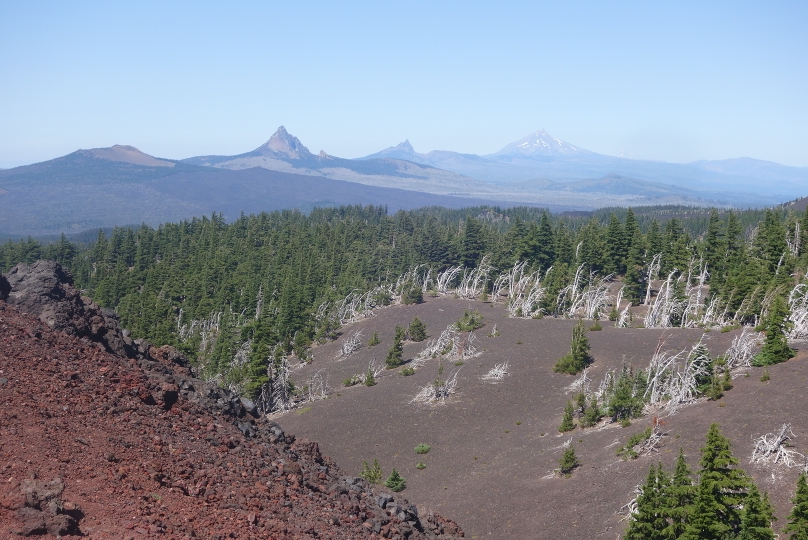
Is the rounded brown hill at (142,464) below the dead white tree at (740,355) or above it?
above

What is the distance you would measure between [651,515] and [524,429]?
45.2ft

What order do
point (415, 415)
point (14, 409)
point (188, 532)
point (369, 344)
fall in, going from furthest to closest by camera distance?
point (369, 344) < point (415, 415) < point (14, 409) < point (188, 532)

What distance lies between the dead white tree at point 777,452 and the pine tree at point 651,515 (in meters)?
5.32

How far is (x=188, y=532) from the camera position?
373 inches

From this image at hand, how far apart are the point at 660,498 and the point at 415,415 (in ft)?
59.8

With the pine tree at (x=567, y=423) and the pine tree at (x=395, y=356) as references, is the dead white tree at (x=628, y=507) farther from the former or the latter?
the pine tree at (x=395, y=356)

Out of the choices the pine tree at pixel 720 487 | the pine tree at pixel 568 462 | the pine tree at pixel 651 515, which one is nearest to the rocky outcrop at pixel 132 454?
the pine tree at pixel 651 515

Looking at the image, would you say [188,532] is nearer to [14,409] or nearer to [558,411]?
[14,409]

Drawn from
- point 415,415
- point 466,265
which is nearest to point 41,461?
point 415,415

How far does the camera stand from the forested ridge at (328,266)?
46.3m

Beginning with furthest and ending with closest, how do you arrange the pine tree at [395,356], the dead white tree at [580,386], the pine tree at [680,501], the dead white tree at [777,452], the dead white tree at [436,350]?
the pine tree at [395,356], the dead white tree at [436,350], the dead white tree at [580,386], the dead white tree at [777,452], the pine tree at [680,501]

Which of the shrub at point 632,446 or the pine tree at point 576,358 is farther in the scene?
the pine tree at point 576,358

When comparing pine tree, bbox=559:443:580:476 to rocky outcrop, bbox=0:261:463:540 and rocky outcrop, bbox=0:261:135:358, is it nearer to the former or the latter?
rocky outcrop, bbox=0:261:463:540

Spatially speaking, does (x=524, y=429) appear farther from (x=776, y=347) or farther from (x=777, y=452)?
(x=777, y=452)
